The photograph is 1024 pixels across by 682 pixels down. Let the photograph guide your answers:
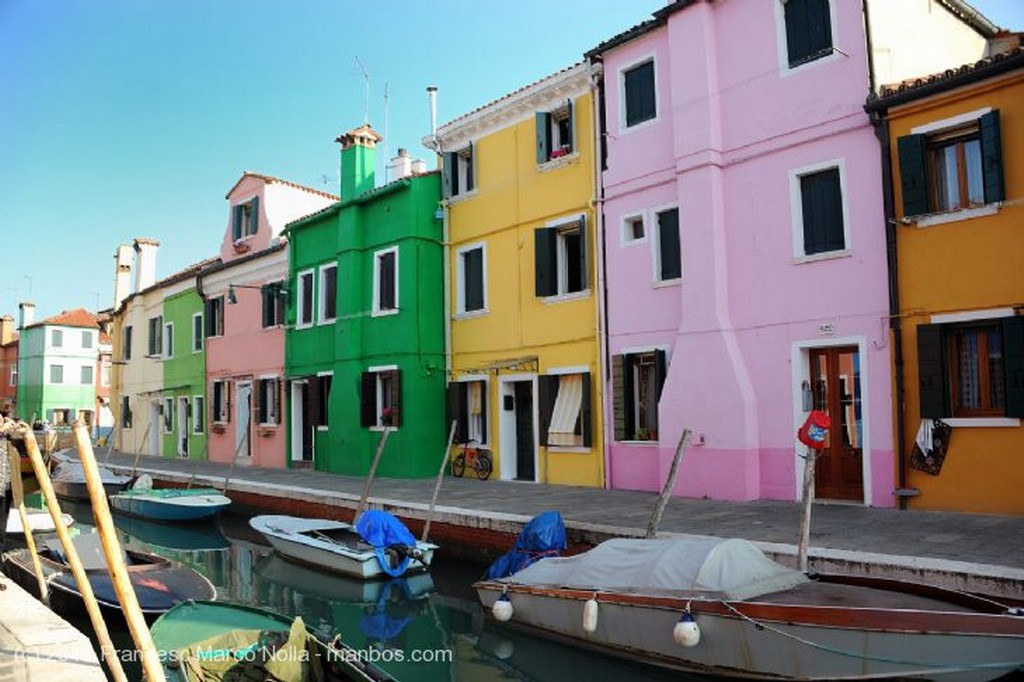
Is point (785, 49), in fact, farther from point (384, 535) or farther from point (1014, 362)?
point (384, 535)

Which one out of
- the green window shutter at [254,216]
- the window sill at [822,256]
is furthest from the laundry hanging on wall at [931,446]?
the green window shutter at [254,216]

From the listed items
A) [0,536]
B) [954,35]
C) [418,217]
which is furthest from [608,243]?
[0,536]

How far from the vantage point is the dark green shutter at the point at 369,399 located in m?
18.5

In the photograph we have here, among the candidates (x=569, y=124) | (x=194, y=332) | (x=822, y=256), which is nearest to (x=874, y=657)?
(x=822, y=256)

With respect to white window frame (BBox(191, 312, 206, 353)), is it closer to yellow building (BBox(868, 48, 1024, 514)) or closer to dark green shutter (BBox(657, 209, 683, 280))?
dark green shutter (BBox(657, 209, 683, 280))

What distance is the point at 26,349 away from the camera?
52.0 metres

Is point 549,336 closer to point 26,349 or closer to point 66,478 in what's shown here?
point 66,478

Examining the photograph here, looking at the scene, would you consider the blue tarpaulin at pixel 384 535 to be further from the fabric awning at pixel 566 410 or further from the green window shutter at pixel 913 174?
Answer: the green window shutter at pixel 913 174

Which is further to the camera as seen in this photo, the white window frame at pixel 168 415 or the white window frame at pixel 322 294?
the white window frame at pixel 168 415

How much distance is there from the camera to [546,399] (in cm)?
1551

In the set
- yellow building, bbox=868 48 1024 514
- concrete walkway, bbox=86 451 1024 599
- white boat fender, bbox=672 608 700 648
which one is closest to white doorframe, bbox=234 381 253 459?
concrete walkway, bbox=86 451 1024 599

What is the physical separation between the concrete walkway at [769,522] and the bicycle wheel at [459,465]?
354 millimetres

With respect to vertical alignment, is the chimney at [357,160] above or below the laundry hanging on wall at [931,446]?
above

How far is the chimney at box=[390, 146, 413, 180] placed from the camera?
21.0m
